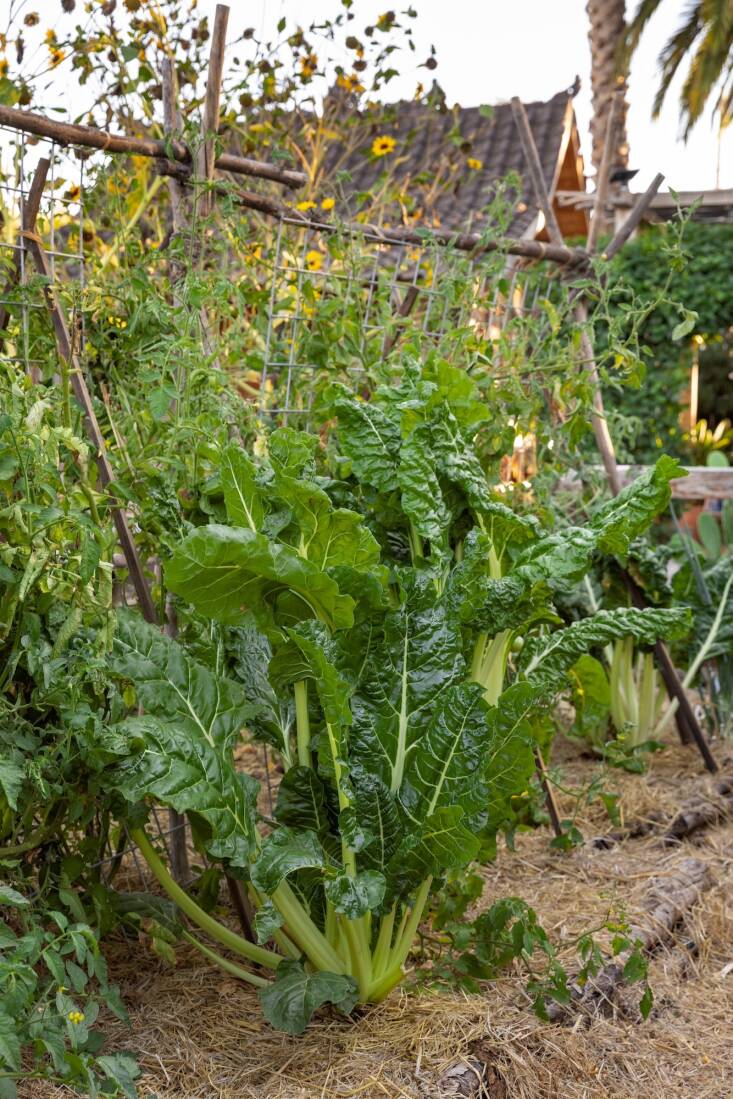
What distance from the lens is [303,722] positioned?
6.95ft

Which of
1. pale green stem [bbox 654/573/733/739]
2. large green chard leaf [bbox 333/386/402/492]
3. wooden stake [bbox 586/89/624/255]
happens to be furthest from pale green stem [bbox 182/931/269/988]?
wooden stake [bbox 586/89/624/255]

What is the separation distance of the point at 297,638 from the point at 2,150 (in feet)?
5.23

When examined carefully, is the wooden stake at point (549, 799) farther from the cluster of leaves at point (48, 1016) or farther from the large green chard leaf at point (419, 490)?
the cluster of leaves at point (48, 1016)

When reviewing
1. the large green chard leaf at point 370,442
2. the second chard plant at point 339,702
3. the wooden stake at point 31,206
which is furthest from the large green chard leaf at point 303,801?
the wooden stake at point 31,206

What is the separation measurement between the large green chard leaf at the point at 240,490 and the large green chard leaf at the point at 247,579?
0.13 metres

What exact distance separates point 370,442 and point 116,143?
0.88 meters

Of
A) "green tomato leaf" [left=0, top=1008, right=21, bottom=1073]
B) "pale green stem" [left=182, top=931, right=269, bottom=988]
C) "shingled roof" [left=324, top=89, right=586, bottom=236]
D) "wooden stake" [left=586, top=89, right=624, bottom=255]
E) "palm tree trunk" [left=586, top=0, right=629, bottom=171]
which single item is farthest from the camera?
"palm tree trunk" [left=586, top=0, right=629, bottom=171]

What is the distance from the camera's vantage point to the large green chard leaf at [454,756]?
203 centimetres

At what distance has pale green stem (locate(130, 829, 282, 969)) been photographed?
2.12m

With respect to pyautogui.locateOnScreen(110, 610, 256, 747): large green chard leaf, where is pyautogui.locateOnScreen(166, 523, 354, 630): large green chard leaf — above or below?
above

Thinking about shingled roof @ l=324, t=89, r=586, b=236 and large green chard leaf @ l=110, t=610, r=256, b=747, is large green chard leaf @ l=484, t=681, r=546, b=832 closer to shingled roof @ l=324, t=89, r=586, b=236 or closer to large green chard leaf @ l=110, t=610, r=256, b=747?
large green chard leaf @ l=110, t=610, r=256, b=747

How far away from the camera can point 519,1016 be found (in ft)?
7.09

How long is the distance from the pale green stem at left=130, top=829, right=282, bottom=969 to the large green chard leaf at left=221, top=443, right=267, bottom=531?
2.21 ft

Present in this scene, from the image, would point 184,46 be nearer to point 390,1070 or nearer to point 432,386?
point 432,386
